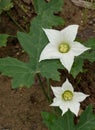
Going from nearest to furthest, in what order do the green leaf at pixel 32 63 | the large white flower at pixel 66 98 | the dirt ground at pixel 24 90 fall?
the green leaf at pixel 32 63 → the large white flower at pixel 66 98 → the dirt ground at pixel 24 90

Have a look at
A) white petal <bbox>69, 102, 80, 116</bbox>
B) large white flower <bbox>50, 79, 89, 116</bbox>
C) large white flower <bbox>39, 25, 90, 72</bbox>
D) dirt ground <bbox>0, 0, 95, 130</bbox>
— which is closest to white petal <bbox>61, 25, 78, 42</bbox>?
large white flower <bbox>39, 25, 90, 72</bbox>

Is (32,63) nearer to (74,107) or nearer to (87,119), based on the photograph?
(74,107)

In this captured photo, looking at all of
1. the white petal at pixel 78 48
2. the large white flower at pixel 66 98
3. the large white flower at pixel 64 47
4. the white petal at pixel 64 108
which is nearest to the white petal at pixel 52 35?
the large white flower at pixel 64 47

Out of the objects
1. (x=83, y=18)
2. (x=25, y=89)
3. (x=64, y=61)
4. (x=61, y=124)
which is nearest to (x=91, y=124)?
(x=61, y=124)

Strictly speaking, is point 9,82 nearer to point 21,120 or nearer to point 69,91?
point 21,120

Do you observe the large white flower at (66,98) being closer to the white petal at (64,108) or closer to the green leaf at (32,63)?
the white petal at (64,108)

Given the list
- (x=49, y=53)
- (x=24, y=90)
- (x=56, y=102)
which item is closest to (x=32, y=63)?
(x=49, y=53)
